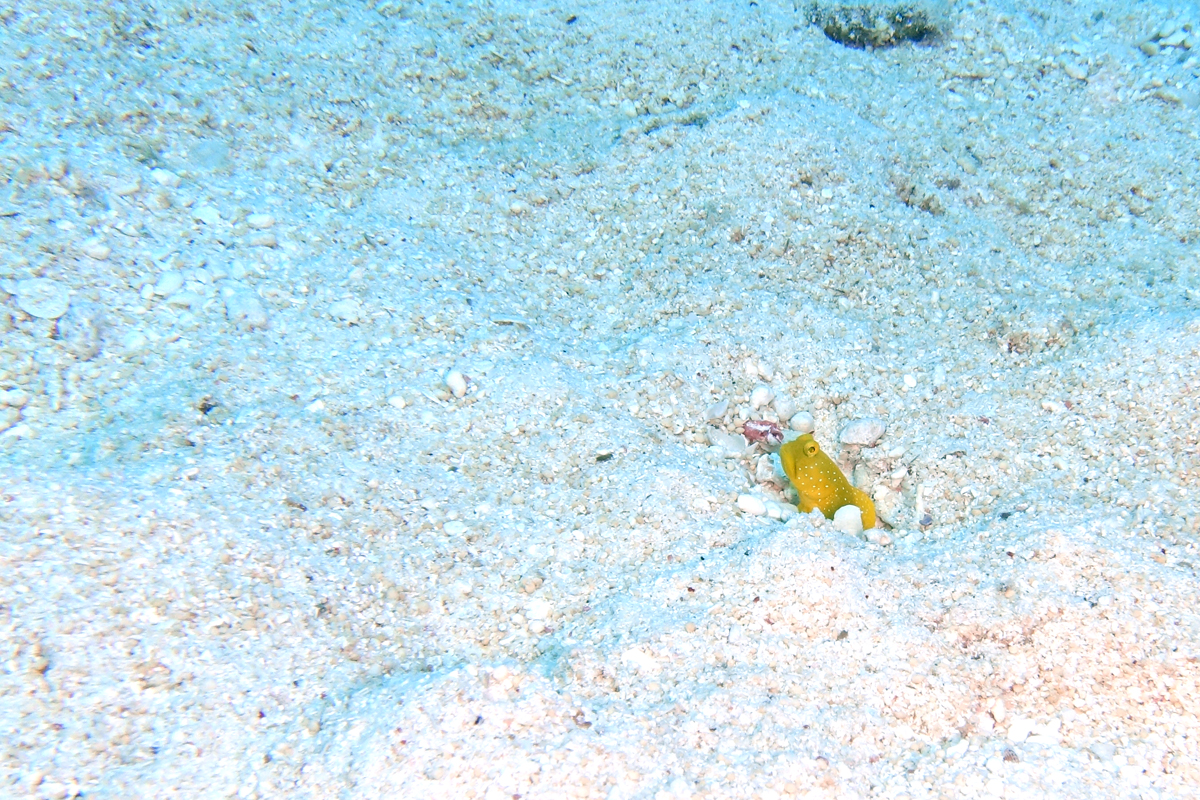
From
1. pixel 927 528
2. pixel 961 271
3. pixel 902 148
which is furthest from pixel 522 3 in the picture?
pixel 927 528

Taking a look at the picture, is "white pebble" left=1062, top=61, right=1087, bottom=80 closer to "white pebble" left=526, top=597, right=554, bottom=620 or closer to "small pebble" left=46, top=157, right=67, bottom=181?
"white pebble" left=526, top=597, right=554, bottom=620

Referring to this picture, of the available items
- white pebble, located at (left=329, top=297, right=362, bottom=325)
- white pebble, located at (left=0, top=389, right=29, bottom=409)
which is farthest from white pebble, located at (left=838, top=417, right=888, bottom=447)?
white pebble, located at (left=0, top=389, right=29, bottom=409)

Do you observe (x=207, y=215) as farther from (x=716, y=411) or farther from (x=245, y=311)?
(x=716, y=411)

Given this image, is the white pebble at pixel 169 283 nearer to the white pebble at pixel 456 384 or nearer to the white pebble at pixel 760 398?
the white pebble at pixel 456 384

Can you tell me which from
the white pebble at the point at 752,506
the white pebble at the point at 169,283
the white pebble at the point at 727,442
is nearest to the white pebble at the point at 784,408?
the white pebble at the point at 727,442

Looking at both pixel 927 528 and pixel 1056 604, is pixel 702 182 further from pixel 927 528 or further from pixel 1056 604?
pixel 1056 604
